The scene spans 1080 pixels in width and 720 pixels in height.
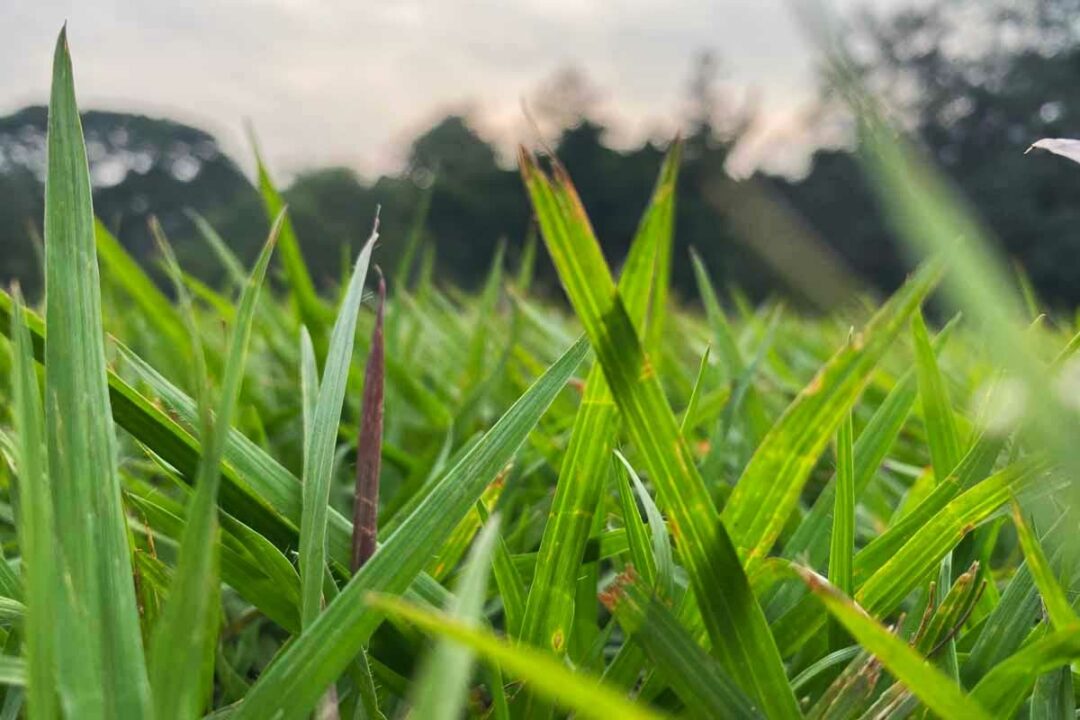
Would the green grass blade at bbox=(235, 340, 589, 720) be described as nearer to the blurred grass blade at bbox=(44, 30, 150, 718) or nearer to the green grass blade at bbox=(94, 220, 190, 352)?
the blurred grass blade at bbox=(44, 30, 150, 718)

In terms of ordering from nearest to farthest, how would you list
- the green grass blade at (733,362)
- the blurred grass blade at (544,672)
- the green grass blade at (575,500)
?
1. the blurred grass blade at (544,672)
2. the green grass blade at (575,500)
3. the green grass blade at (733,362)

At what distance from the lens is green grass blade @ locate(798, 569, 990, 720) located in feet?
0.43

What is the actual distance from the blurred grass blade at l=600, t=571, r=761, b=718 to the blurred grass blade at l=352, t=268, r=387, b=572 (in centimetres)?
6

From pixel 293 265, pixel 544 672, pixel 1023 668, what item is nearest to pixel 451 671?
pixel 544 672

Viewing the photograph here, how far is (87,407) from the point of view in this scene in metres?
0.15

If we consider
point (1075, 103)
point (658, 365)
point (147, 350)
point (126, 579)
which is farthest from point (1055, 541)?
point (1075, 103)

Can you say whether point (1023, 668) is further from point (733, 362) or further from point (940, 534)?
point (733, 362)

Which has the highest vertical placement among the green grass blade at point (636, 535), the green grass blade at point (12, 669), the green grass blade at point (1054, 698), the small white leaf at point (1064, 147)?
the small white leaf at point (1064, 147)

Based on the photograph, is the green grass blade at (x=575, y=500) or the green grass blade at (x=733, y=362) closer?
the green grass blade at (x=575, y=500)

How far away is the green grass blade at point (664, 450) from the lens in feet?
0.46

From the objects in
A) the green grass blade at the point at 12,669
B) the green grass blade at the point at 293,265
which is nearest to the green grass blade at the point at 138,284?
the green grass blade at the point at 293,265

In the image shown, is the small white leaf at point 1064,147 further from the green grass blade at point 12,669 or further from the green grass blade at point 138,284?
the green grass blade at point 138,284

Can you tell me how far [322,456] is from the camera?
188mm

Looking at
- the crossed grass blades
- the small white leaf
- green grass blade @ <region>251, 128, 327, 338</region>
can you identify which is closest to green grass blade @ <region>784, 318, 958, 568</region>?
the crossed grass blades
